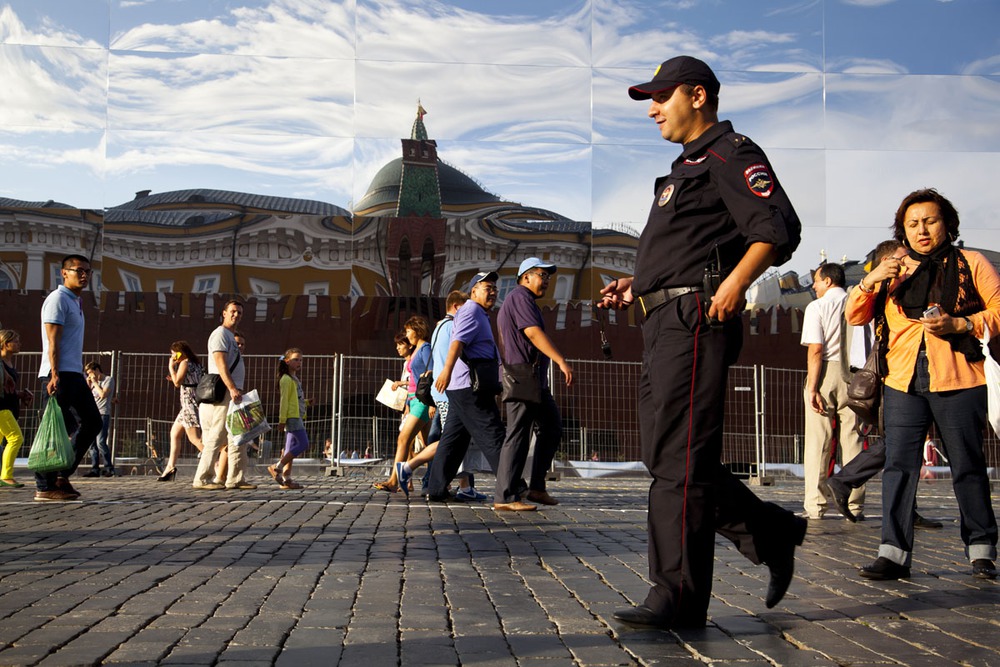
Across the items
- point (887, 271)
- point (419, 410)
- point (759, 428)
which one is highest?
point (887, 271)

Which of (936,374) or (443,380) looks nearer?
(936,374)

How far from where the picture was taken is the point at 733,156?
160 inches

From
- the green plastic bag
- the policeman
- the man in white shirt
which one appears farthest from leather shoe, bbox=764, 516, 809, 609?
the green plastic bag

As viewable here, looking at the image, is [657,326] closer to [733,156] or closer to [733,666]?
[733,156]

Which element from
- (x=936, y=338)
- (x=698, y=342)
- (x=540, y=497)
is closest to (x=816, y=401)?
(x=540, y=497)

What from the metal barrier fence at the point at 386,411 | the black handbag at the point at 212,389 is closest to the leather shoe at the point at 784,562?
the black handbag at the point at 212,389

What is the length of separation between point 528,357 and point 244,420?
309 cm

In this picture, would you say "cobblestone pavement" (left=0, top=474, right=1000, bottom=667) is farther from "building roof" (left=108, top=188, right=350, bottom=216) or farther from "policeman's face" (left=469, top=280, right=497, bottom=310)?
"building roof" (left=108, top=188, right=350, bottom=216)

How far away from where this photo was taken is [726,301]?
3.90 meters

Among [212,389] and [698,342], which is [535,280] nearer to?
[212,389]

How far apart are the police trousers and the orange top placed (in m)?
1.60

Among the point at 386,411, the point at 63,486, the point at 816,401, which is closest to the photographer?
the point at 816,401

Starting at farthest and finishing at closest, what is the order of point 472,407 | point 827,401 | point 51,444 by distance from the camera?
point 472,407 → point 51,444 → point 827,401

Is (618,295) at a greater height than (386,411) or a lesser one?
greater
